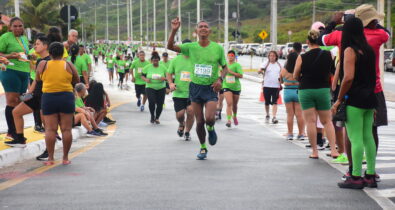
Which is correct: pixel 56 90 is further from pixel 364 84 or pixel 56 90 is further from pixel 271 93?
pixel 271 93

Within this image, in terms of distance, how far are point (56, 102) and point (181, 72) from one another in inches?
178

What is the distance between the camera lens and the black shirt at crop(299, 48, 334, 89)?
9750 mm

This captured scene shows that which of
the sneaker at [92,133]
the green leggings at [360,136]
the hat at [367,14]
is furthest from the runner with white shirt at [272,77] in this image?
the green leggings at [360,136]

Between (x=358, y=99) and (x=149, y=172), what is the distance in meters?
2.65

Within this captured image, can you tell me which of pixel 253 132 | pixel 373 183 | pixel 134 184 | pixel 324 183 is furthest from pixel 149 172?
pixel 253 132

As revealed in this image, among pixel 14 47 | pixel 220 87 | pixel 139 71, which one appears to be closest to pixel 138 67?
pixel 139 71

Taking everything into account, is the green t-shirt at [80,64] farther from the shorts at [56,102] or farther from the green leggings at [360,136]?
the green leggings at [360,136]

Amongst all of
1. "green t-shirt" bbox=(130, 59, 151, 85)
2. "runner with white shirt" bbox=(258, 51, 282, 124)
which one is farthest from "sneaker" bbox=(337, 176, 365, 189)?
"green t-shirt" bbox=(130, 59, 151, 85)

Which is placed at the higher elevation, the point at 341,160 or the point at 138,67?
the point at 138,67

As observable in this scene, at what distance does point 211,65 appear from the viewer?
9930 millimetres

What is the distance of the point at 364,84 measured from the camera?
730cm

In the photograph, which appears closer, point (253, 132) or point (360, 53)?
point (360, 53)

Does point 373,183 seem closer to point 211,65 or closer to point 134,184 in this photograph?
→ point 134,184

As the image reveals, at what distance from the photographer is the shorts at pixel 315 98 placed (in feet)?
32.1
